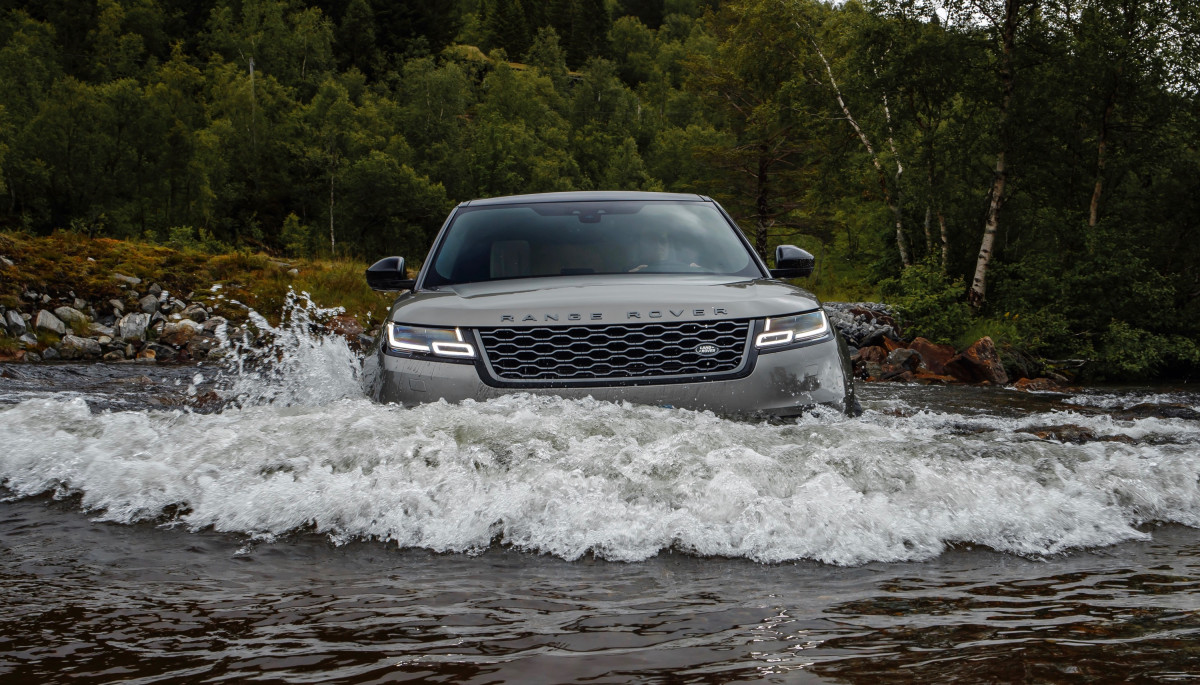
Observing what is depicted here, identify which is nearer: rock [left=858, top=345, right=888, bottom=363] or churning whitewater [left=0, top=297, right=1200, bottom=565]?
churning whitewater [left=0, top=297, right=1200, bottom=565]

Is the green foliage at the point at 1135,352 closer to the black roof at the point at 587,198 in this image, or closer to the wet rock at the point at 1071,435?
the wet rock at the point at 1071,435

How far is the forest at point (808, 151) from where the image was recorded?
22.1 meters

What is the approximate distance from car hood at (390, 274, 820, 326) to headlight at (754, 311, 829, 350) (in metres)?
0.04

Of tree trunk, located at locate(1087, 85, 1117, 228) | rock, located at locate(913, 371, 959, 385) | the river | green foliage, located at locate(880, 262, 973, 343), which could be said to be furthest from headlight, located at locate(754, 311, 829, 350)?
tree trunk, located at locate(1087, 85, 1117, 228)

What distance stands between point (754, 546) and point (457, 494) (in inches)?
39.7

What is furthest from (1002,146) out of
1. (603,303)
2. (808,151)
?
(603,303)

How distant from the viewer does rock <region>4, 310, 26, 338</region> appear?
1363 centimetres

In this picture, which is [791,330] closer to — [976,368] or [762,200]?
[976,368]

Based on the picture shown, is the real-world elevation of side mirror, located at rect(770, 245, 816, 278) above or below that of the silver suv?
above

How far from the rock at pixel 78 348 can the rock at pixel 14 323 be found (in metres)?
0.56

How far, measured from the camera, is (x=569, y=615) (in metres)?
2.17

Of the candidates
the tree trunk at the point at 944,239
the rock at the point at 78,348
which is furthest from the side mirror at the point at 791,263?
the tree trunk at the point at 944,239

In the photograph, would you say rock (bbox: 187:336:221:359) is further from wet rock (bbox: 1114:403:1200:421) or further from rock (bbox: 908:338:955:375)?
wet rock (bbox: 1114:403:1200:421)

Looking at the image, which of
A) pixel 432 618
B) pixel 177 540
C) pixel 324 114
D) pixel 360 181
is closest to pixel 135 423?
pixel 177 540
